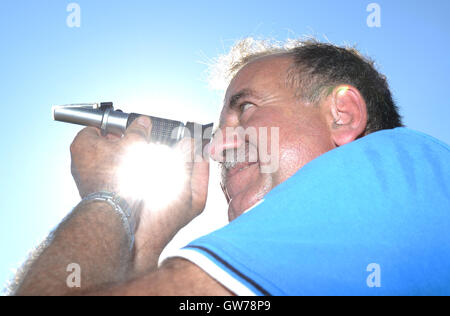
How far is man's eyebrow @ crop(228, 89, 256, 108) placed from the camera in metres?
A: 1.74

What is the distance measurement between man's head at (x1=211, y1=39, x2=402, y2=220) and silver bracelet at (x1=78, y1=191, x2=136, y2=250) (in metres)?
0.53

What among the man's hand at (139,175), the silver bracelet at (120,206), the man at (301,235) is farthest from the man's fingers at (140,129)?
the silver bracelet at (120,206)

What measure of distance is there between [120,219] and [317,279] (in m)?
0.80

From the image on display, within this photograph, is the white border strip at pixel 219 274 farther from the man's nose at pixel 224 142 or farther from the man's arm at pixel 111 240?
the man's nose at pixel 224 142

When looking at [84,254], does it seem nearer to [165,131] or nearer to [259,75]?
[165,131]

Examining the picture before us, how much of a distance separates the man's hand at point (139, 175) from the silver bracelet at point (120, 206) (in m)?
0.06

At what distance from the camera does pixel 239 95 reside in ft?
5.79

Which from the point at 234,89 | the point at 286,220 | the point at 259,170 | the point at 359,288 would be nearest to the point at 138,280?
the point at 286,220

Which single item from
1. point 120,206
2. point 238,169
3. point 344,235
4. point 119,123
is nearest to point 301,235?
point 344,235

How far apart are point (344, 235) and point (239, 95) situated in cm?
122

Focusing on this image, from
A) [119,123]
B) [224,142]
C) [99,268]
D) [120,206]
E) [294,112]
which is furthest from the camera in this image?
[119,123]

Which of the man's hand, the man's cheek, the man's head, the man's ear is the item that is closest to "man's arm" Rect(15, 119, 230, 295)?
the man's hand

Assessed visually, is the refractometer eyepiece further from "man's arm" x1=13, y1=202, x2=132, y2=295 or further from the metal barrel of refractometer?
"man's arm" x1=13, y1=202, x2=132, y2=295
